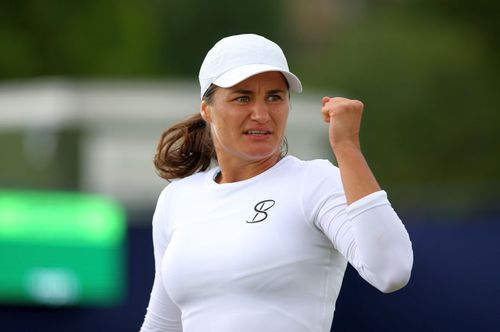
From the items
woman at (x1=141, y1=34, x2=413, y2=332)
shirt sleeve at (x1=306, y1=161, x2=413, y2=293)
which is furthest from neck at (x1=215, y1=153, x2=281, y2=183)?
shirt sleeve at (x1=306, y1=161, x2=413, y2=293)

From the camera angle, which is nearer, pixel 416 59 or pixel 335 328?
pixel 335 328

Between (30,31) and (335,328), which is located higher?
(30,31)

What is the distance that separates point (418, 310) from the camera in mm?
6039

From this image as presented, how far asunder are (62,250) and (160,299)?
4.46 m

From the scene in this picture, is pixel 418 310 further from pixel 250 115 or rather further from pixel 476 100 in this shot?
pixel 476 100

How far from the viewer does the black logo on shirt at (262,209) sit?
3.22 meters

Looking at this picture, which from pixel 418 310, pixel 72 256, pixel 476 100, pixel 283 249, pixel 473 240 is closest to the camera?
pixel 283 249

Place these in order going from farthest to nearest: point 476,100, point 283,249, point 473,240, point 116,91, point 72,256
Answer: point 476,100 < point 116,91 < point 72,256 < point 473,240 < point 283,249

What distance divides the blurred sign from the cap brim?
174 inches

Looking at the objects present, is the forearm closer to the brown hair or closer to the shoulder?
the shoulder

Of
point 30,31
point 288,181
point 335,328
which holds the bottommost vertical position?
point 335,328

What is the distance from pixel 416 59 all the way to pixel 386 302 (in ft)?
58.4

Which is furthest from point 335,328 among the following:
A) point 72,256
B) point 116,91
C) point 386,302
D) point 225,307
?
point 116,91

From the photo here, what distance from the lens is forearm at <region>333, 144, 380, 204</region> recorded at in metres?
2.96
